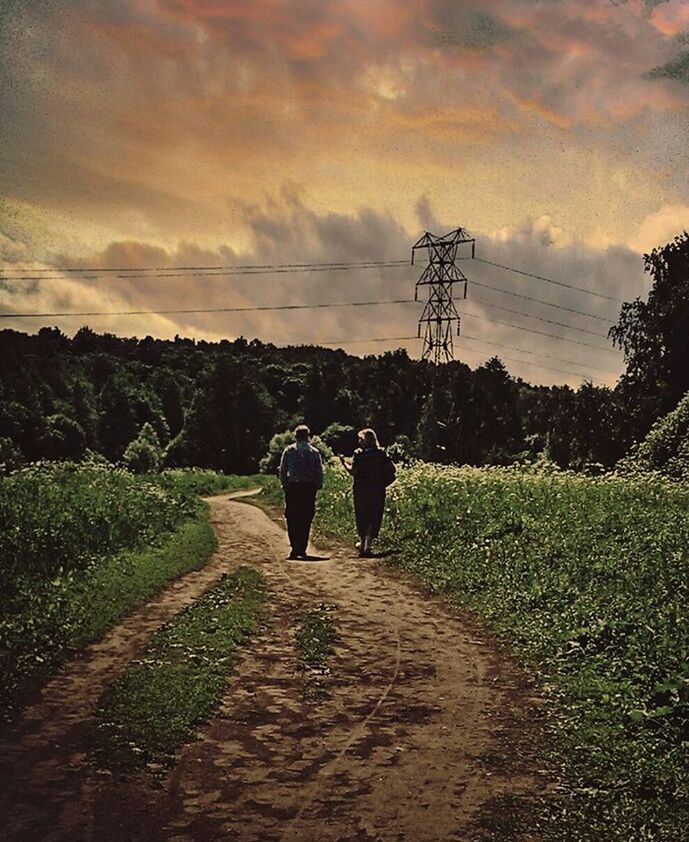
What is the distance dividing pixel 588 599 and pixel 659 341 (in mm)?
38956

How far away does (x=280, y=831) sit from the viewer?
5.28 meters

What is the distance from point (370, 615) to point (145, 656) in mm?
3668

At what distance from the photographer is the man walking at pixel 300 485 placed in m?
16.7

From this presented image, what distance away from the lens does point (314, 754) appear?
21.9 feet

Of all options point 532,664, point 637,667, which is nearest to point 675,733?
point 637,667

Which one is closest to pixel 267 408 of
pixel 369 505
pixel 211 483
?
pixel 211 483

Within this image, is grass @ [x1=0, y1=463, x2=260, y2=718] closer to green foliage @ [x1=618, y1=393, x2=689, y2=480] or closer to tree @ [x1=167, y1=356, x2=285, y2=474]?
green foliage @ [x1=618, y1=393, x2=689, y2=480]

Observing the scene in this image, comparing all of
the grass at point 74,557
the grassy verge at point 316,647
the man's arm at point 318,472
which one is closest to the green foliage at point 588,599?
the man's arm at point 318,472

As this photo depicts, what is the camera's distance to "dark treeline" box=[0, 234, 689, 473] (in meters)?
47.3

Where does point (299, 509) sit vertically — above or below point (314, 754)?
above

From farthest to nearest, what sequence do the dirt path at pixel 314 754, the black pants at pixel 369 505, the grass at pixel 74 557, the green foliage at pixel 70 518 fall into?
1. the black pants at pixel 369 505
2. the green foliage at pixel 70 518
3. the grass at pixel 74 557
4. the dirt path at pixel 314 754

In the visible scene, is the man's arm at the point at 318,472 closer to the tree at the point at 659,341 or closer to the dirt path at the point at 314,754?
the dirt path at the point at 314,754

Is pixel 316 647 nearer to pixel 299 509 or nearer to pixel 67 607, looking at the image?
pixel 67 607

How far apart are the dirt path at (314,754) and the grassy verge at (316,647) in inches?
4.8
